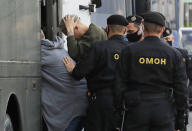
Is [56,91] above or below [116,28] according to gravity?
below

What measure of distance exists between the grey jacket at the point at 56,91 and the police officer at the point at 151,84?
109cm

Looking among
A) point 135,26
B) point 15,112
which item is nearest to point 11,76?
point 15,112

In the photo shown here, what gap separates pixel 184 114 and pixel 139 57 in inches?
27.5

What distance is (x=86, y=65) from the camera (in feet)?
21.7

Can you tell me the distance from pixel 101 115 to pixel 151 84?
4.14ft

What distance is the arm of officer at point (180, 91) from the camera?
5.68 m

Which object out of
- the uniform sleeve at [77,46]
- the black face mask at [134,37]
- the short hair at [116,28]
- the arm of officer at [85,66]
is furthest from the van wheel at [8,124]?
the black face mask at [134,37]

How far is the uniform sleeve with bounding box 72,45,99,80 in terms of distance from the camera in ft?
21.7

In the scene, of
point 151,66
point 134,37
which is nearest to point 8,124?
point 151,66

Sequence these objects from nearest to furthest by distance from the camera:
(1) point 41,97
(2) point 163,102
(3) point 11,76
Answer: (3) point 11,76
(2) point 163,102
(1) point 41,97

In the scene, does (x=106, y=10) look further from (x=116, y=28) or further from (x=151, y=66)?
(x=151, y=66)

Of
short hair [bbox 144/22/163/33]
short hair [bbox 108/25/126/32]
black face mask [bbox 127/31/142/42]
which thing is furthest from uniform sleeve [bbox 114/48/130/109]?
black face mask [bbox 127/31/142/42]

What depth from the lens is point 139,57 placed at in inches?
223

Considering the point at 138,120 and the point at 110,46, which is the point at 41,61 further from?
the point at 138,120
